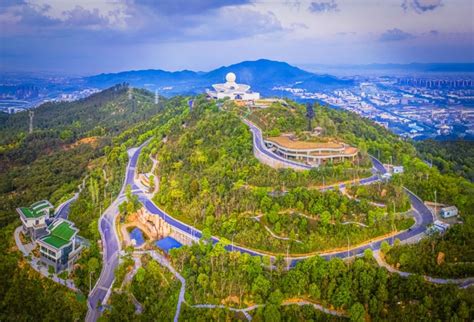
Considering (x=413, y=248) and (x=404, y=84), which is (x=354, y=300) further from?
(x=404, y=84)

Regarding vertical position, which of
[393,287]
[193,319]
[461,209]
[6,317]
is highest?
[461,209]

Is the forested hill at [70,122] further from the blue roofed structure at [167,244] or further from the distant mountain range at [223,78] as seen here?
the distant mountain range at [223,78]

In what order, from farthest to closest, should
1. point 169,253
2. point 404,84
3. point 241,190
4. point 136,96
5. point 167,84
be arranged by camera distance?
point 167,84, point 404,84, point 136,96, point 241,190, point 169,253

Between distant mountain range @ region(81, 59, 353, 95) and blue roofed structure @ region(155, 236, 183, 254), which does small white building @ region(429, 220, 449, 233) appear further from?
distant mountain range @ region(81, 59, 353, 95)

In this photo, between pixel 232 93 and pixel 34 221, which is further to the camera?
pixel 232 93

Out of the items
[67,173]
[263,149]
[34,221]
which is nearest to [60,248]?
[34,221]

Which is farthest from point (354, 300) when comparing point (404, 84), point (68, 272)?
point (404, 84)

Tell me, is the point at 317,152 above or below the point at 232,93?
below

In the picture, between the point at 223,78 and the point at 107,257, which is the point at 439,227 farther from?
the point at 223,78
